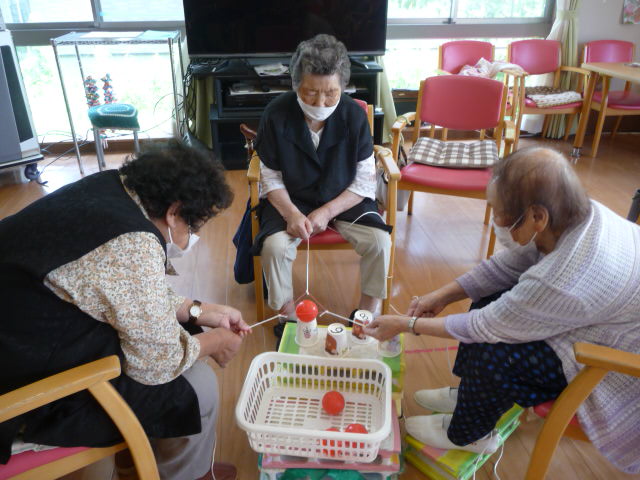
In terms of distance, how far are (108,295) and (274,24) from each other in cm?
311

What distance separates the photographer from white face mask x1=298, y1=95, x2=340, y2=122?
1.95 meters

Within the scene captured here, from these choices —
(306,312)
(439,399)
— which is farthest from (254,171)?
(439,399)

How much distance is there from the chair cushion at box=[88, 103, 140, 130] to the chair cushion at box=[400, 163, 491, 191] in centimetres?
199

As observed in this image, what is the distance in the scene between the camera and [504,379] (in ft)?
4.05

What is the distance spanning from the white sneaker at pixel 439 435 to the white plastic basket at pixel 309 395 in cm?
14

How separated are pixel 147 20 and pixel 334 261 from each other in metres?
2.69

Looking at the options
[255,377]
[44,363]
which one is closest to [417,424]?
[255,377]

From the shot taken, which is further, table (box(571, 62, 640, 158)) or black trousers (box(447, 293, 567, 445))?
table (box(571, 62, 640, 158))

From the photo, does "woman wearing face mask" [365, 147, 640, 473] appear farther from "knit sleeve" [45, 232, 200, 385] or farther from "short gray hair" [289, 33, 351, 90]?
"short gray hair" [289, 33, 351, 90]

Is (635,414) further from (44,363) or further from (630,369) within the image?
(44,363)

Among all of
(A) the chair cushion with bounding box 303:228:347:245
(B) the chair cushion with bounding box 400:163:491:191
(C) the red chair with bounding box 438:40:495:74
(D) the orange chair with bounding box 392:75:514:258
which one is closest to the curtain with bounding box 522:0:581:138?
(C) the red chair with bounding box 438:40:495:74

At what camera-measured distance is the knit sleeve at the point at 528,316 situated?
3.66ft

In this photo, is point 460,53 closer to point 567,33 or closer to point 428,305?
point 567,33

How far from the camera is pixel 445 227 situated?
296cm
